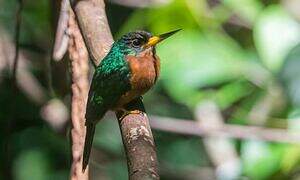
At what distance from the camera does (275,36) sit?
2203 mm

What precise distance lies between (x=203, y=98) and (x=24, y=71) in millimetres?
1140

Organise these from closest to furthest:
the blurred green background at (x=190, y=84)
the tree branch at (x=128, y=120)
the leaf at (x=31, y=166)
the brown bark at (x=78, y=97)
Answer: the tree branch at (x=128, y=120) < the brown bark at (x=78, y=97) < the blurred green background at (x=190, y=84) < the leaf at (x=31, y=166)

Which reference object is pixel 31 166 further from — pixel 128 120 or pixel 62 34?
pixel 128 120

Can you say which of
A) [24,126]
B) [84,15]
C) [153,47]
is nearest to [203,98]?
[153,47]

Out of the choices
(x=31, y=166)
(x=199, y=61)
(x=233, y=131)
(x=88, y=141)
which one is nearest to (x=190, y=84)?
(x=199, y=61)

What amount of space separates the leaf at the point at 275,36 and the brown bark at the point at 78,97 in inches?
19.0

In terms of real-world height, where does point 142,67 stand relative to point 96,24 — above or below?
below

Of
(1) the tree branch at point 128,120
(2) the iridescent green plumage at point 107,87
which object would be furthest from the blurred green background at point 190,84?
(1) the tree branch at point 128,120

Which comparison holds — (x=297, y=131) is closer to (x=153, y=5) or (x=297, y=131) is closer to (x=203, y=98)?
(x=203, y=98)

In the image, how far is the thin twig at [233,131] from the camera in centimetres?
247

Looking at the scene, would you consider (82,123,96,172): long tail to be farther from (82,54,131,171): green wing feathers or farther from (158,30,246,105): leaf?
(158,30,246,105): leaf

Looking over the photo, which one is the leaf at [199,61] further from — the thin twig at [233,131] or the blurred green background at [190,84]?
the thin twig at [233,131]

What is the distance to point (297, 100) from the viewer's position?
229cm

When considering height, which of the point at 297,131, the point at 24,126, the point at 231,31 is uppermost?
the point at 297,131
